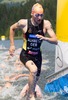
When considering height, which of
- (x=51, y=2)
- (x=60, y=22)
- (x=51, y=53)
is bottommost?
(x=51, y=53)

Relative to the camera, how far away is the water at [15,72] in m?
4.07

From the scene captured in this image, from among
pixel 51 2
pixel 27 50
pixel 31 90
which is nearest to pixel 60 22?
pixel 27 50

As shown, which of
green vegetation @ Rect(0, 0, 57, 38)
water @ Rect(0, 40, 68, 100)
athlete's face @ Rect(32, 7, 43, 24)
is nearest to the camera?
athlete's face @ Rect(32, 7, 43, 24)

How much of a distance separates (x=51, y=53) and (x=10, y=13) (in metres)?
2.21

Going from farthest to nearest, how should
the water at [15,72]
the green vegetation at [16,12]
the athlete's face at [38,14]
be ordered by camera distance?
the green vegetation at [16,12] < the water at [15,72] < the athlete's face at [38,14]

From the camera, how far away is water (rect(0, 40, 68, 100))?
4.07 meters

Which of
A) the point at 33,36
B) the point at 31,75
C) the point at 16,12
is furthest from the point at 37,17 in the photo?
the point at 16,12

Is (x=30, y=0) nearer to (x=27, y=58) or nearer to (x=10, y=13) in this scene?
(x=10, y=13)

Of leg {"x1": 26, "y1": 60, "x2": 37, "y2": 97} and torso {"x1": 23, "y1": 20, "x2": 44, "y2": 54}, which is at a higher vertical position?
torso {"x1": 23, "y1": 20, "x2": 44, "y2": 54}

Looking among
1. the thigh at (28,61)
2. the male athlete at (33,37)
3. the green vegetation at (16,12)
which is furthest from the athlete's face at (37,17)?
the green vegetation at (16,12)

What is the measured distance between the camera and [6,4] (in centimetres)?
773

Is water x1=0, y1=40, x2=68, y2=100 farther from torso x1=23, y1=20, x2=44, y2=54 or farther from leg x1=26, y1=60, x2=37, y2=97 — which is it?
torso x1=23, y1=20, x2=44, y2=54

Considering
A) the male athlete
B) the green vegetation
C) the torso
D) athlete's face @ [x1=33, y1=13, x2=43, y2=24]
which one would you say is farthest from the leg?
the green vegetation

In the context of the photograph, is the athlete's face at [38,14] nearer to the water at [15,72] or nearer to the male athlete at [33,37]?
the male athlete at [33,37]
